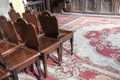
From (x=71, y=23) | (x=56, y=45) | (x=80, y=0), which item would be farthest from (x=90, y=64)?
(x=80, y=0)

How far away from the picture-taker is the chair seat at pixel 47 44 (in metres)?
2.15

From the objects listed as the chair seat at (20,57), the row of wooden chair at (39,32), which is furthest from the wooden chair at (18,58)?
the row of wooden chair at (39,32)

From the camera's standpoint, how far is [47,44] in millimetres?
2277

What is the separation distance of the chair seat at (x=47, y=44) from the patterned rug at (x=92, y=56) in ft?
1.44

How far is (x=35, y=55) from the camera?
1981 mm

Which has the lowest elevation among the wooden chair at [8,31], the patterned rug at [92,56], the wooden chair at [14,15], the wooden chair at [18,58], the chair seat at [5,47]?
the patterned rug at [92,56]

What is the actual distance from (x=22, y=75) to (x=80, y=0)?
4167 millimetres

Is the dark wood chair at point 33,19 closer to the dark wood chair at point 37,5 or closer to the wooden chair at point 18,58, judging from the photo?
the wooden chair at point 18,58

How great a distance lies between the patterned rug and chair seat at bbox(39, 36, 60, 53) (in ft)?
1.44

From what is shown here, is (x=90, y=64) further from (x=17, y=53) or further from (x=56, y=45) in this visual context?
(x=17, y=53)

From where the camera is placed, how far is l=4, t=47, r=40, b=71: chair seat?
1797 mm

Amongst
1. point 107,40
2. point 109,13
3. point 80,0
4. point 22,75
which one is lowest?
point 22,75

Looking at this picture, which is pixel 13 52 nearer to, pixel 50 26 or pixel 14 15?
pixel 50 26

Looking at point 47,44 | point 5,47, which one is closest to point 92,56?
point 47,44
